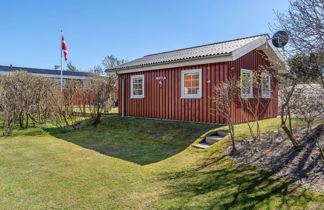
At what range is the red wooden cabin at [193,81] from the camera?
7.85 meters

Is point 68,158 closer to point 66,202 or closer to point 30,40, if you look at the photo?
point 66,202

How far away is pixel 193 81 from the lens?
28.6 ft

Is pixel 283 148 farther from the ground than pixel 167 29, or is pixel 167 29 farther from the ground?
pixel 167 29

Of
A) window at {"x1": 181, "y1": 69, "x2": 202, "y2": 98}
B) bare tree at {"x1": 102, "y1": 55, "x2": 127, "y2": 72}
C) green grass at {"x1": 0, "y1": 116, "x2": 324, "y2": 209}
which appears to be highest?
bare tree at {"x1": 102, "y1": 55, "x2": 127, "y2": 72}

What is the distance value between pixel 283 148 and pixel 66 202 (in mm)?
4486

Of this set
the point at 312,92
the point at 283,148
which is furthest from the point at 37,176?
the point at 312,92

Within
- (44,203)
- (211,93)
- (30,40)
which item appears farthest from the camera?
(30,40)

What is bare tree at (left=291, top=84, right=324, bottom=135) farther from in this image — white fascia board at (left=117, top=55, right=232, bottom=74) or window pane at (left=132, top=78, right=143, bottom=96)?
window pane at (left=132, top=78, right=143, bottom=96)

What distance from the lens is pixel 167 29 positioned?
682 inches

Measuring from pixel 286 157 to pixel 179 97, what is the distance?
17.6 ft

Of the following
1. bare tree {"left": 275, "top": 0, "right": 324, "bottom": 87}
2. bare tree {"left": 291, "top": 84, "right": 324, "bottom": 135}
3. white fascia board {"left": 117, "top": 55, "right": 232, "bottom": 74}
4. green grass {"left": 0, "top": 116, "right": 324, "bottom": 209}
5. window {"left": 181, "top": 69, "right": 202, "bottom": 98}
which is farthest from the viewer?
window {"left": 181, "top": 69, "right": 202, "bottom": 98}

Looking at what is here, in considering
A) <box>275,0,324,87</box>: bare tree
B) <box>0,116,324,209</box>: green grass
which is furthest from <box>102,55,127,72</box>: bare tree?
<box>275,0,324,87</box>: bare tree

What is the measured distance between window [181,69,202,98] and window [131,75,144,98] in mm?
2696

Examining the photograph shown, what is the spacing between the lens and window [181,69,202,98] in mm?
8500
